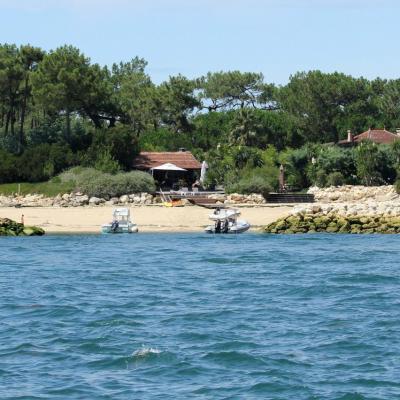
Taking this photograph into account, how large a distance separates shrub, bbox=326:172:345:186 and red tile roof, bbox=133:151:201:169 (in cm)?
855

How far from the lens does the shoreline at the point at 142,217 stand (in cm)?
5403

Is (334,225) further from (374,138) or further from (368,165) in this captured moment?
(374,138)

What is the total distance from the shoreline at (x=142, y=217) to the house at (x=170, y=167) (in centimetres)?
1086

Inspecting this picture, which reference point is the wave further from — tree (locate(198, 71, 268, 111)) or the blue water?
tree (locate(198, 71, 268, 111))

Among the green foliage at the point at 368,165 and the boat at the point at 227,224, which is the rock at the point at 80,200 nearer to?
the boat at the point at 227,224

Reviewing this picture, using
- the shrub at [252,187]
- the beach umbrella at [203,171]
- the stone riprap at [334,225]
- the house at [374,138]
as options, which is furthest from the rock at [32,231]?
the house at [374,138]

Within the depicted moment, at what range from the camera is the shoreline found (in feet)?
177

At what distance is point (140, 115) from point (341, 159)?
80.1 feet

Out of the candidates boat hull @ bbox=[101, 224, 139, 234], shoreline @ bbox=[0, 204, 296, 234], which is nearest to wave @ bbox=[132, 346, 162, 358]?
boat hull @ bbox=[101, 224, 139, 234]

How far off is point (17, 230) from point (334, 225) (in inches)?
549

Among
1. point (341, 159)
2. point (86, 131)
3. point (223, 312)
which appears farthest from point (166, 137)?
point (223, 312)

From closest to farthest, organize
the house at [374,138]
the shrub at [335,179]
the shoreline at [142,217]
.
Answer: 1. the shoreline at [142,217]
2. the shrub at [335,179]
3. the house at [374,138]

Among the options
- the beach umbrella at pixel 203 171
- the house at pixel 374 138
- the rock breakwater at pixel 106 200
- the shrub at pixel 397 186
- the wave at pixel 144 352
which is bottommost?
the wave at pixel 144 352

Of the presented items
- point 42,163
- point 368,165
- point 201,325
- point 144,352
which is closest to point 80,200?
point 42,163
